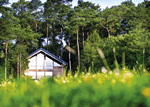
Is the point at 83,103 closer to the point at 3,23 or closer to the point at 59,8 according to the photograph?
the point at 3,23

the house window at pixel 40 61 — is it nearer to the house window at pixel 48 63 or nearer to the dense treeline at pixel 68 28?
the house window at pixel 48 63

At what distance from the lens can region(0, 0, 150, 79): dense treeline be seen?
1340 inches

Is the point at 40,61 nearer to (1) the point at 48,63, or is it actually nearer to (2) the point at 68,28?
(1) the point at 48,63

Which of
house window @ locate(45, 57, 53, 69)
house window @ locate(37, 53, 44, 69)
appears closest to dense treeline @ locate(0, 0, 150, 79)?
house window @ locate(37, 53, 44, 69)

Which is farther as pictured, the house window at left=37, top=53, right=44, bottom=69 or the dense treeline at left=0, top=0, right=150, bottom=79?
the house window at left=37, top=53, right=44, bottom=69

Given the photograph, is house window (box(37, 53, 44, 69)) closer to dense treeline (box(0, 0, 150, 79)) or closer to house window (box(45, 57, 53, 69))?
house window (box(45, 57, 53, 69))

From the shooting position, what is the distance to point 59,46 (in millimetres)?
56906

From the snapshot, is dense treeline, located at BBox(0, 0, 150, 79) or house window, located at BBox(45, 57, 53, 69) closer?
dense treeline, located at BBox(0, 0, 150, 79)

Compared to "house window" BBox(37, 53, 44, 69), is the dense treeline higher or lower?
higher

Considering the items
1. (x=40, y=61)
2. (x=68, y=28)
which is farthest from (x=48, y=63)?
(x=68, y=28)

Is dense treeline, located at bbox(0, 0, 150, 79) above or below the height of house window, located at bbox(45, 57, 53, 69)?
above

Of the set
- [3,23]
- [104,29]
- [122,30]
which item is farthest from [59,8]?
[3,23]

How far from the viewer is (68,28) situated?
158 feet

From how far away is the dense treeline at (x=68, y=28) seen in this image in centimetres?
3403
